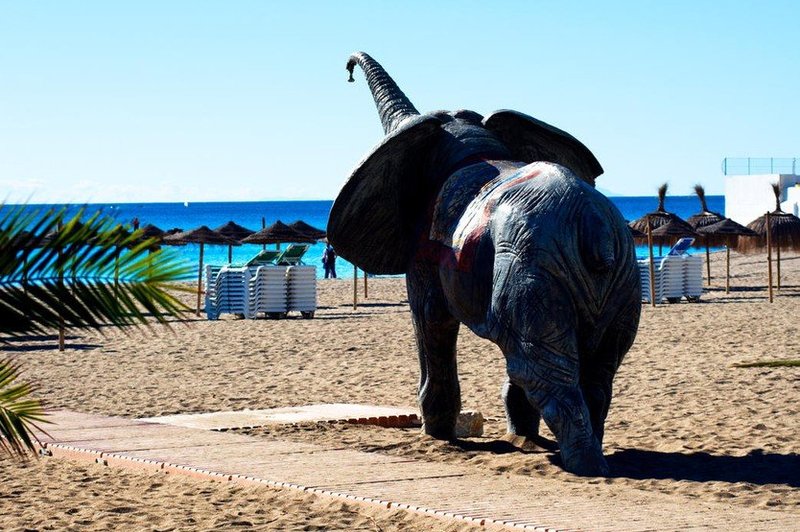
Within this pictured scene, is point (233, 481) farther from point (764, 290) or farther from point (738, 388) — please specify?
point (764, 290)

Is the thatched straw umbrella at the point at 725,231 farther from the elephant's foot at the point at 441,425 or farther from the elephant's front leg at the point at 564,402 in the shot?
the elephant's front leg at the point at 564,402

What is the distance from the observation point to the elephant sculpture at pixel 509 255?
7.86 meters

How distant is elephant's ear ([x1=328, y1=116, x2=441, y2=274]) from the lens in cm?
955

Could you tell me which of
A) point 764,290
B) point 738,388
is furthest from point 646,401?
point 764,290

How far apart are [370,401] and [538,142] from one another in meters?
4.14

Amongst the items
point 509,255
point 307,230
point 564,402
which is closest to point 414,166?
point 509,255

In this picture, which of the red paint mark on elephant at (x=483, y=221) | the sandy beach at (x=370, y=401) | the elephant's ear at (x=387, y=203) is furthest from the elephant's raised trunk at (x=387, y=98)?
the sandy beach at (x=370, y=401)

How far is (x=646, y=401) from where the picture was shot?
12.3 metres

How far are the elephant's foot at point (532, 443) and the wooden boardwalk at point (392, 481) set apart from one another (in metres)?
1.29

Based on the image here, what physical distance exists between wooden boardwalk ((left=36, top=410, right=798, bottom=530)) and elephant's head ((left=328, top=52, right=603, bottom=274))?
1659 mm

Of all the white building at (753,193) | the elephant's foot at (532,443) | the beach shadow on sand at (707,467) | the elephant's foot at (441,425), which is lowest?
the beach shadow on sand at (707,467)

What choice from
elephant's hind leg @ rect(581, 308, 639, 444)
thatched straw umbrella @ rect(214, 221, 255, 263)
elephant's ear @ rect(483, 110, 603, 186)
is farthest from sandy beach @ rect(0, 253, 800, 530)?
thatched straw umbrella @ rect(214, 221, 255, 263)

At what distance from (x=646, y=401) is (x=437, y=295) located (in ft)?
12.6

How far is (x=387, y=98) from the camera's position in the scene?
10570 mm
